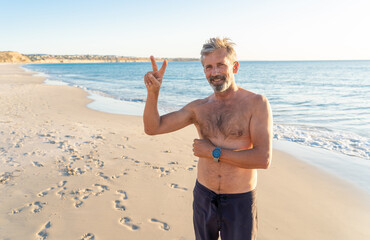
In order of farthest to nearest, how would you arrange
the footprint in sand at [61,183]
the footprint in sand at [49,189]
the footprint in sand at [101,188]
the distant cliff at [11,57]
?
the distant cliff at [11,57] < the footprint in sand at [61,183] < the footprint in sand at [101,188] < the footprint in sand at [49,189]

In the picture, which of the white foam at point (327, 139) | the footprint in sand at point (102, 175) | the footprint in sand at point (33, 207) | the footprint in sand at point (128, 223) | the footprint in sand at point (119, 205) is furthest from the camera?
the white foam at point (327, 139)

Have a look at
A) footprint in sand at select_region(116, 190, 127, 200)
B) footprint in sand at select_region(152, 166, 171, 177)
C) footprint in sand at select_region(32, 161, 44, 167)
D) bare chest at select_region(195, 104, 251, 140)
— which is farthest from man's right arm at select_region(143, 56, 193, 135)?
footprint in sand at select_region(32, 161, 44, 167)

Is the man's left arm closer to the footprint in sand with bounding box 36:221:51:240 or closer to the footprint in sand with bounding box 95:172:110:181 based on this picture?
the footprint in sand with bounding box 36:221:51:240

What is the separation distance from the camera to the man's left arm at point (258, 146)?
2043 millimetres

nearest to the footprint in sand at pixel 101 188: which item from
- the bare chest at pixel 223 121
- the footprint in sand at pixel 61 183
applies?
the footprint in sand at pixel 61 183

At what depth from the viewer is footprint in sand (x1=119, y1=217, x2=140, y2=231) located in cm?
387

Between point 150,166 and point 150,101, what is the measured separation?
416cm

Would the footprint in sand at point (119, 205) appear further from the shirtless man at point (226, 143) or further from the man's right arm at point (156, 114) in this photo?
the man's right arm at point (156, 114)

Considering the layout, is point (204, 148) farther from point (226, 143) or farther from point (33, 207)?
point (33, 207)

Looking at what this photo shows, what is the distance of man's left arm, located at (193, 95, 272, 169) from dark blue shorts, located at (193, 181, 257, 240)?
389mm

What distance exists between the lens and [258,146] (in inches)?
81.1

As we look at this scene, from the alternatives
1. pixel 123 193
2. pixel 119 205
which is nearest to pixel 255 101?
pixel 119 205

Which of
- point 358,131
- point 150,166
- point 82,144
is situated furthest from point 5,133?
point 358,131

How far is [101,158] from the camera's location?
665cm
